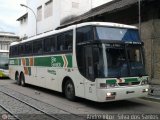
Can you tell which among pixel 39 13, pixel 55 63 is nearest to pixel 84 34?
pixel 55 63

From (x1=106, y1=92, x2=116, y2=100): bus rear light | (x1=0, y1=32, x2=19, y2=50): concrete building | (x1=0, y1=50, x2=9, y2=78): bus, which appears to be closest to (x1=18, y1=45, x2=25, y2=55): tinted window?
(x1=0, y1=50, x2=9, y2=78): bus

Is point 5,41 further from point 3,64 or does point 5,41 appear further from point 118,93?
point 118,93

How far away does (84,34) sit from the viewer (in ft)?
40.4

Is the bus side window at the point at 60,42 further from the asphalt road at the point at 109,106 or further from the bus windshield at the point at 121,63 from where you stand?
the bus windshield at the point at 121,63

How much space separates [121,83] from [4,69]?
18232 millimetres

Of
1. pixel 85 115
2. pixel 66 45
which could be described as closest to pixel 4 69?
pixel 66 45

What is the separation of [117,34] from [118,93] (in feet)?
7.47

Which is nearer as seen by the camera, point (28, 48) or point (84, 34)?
point (84, 34)

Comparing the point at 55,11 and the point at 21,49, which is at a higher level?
the point at 55,11

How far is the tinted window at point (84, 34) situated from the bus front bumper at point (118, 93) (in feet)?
6.81

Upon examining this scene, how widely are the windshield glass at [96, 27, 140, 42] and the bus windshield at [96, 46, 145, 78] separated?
40 centimetres

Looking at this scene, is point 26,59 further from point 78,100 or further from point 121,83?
point 121,83

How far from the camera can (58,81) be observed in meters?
14.7

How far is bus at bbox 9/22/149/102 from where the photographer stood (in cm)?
1114
